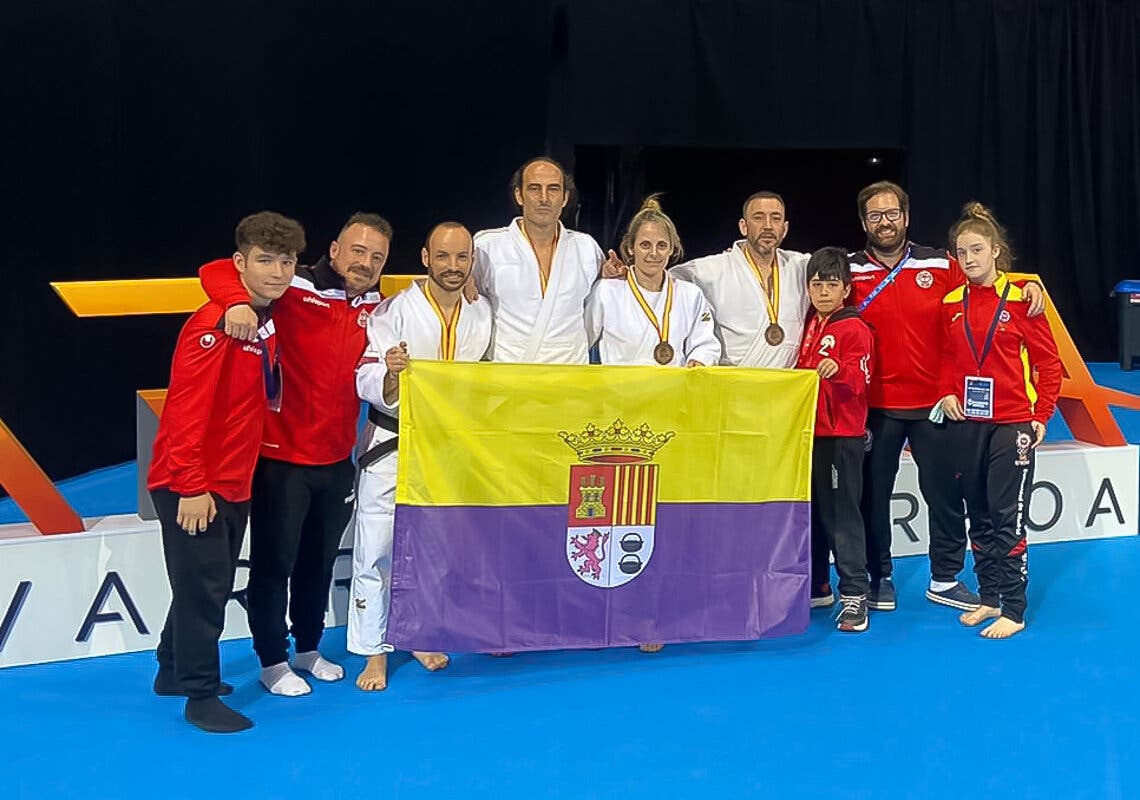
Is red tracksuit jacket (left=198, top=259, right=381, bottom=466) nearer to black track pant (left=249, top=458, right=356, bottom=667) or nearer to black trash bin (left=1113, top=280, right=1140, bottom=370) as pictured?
black track pant (left=249, top=458, right=356, bottom=667)

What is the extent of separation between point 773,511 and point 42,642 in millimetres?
2385

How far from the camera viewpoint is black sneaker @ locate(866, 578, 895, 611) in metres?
4.19

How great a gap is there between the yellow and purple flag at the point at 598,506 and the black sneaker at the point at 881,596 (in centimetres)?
55

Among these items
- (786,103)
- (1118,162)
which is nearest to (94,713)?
(786,103)

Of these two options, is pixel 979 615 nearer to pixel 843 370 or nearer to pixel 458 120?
pixel 843 370

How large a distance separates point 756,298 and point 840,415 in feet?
1.70

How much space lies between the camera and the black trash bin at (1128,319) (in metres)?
10.5

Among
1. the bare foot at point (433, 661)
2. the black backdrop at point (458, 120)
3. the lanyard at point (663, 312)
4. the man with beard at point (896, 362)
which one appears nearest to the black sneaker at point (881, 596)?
the man with beard at point (896, 362)

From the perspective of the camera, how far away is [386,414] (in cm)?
348

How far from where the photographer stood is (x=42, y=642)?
3.61 m

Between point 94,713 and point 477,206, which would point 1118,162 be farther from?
point 94,713

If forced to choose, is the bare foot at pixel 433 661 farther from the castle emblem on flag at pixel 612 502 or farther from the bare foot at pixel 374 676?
the castle emblem on flag at pixel 612 502

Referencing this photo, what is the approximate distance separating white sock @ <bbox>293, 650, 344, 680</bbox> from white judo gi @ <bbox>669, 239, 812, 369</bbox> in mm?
1701

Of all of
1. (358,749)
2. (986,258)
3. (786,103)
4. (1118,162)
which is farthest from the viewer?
(1118,162)
